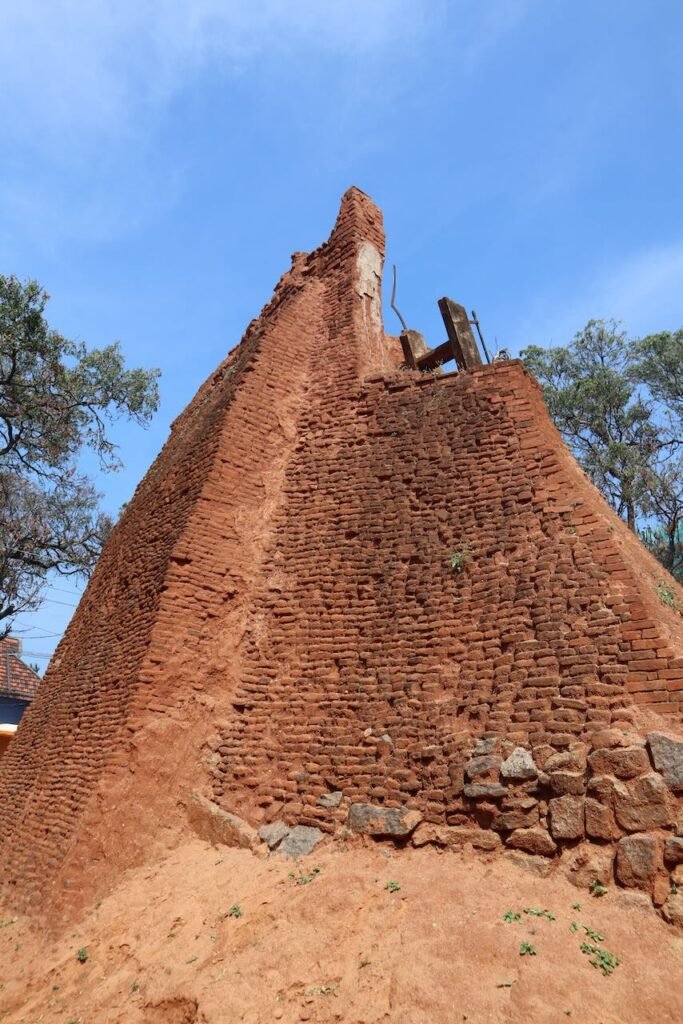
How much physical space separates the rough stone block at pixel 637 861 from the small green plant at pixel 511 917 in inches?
26.7

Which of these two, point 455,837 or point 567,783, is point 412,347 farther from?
point 455,837

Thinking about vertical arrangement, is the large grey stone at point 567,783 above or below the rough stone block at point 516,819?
above

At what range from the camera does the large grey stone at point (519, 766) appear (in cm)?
485

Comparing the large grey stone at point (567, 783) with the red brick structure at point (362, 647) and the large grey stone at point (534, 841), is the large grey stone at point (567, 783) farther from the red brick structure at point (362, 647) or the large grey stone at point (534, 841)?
the large grey stone at point (534, 841)

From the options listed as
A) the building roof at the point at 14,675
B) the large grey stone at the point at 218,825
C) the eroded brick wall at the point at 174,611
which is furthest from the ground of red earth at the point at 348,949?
the building roof at the point at 14,675

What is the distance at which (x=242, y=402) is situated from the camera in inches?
352

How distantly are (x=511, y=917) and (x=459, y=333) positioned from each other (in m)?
7.23

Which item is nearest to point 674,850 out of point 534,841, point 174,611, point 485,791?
point 534,841

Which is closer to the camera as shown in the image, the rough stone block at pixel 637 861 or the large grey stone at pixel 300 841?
the rough stone block at pixel 637 861

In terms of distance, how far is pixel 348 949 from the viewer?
4.21 meters

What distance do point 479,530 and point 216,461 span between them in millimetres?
3496

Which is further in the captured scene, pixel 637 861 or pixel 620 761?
pixel 620 761

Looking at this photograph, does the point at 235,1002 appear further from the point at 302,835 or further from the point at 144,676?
the point at 144,676

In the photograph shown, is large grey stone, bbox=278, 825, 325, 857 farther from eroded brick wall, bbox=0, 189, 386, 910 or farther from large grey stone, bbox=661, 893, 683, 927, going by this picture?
large grey stone, bbox=661, 893, 683, 927
